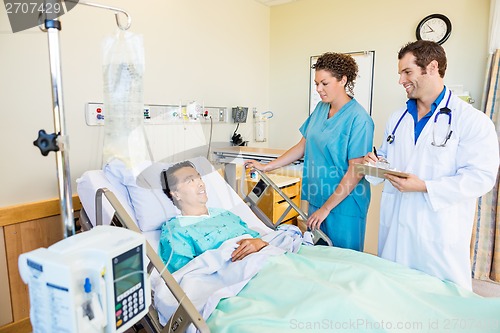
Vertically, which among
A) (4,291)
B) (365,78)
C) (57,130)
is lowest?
(4,291)

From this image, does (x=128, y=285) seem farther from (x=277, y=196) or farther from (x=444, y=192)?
(x=277, y=196)

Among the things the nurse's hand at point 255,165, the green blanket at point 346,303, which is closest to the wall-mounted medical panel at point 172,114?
the nurse's hand at point 255,165

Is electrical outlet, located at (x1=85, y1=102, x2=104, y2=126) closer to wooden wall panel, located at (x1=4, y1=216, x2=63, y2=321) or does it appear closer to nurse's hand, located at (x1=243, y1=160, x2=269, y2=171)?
wooden wall panel, located at (x1=4, y1=216, x2=63, y2=321)

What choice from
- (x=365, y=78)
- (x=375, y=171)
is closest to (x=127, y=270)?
(x=375, y=171)

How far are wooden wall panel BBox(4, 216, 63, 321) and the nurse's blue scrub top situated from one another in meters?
1.38

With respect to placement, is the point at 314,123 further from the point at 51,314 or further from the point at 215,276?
the point at 51,314

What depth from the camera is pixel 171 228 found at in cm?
151

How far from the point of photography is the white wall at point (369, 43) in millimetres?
2467

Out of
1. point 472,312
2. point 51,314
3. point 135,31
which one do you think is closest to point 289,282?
point 472,312

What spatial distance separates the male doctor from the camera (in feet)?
4.50

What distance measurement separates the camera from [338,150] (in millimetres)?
1734

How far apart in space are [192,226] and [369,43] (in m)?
2.24

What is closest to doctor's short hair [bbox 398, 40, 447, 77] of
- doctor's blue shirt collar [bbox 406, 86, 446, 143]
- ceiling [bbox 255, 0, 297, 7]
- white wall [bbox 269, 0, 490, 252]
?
doctor's blue shirt collar [bbox 406, 86, 446, 143]

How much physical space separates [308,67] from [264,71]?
17.4 inches
